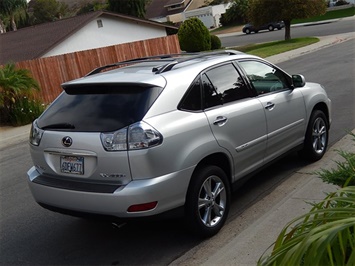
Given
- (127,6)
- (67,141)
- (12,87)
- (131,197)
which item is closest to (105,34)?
(12,87)

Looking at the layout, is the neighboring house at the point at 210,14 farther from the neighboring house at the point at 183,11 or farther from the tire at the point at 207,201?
the tire at the point at 207,201

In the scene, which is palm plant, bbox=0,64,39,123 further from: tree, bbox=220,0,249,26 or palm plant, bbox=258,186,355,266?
tree, bbox=220,0,249,26

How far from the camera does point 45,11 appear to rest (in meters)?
85.8

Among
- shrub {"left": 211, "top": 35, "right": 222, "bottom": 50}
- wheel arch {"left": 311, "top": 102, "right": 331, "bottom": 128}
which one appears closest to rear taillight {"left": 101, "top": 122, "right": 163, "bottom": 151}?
wheel arch {"left": 311, "top": 102, "right": 331, "bottom": 128}

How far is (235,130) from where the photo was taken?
4559mm

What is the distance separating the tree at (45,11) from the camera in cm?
8544

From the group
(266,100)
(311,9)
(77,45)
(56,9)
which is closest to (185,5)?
(56,9)

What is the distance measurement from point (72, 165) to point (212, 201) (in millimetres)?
1341

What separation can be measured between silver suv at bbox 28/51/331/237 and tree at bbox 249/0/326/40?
26.4 m

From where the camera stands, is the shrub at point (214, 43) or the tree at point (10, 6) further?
the tree at point (10, 6)

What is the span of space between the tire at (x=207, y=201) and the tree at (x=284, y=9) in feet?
89.9

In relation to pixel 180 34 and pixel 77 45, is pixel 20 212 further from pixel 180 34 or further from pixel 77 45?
pixel 180 34

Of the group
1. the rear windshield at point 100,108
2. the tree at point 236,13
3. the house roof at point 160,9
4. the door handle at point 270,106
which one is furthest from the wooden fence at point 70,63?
the house roof at point 160,9

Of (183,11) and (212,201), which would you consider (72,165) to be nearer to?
(212,201)
